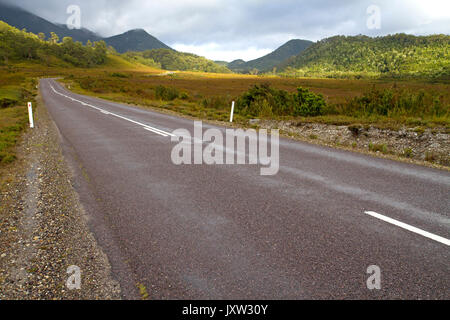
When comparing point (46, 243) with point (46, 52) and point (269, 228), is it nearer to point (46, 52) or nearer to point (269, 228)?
point (269, 228)

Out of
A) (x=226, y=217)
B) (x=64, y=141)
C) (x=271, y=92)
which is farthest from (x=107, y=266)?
(x=271, y=92)

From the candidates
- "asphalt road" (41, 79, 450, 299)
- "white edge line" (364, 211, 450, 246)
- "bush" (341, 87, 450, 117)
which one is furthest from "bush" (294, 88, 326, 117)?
"white edge line" (364, 211, 450, 246)

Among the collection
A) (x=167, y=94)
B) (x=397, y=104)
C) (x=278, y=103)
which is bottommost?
(x=397, y=104)

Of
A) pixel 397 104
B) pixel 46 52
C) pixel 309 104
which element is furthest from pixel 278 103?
pixel 46 52

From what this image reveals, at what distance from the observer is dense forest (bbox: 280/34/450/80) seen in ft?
360

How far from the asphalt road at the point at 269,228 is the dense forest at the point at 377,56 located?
10295cm

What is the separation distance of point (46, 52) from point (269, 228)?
7548 inches

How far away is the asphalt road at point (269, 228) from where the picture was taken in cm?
257

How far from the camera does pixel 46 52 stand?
15400 cm

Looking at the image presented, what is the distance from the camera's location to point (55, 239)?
3.42 meters

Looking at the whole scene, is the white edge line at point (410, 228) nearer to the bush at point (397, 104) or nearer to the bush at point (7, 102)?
the bush at point (397, 104)

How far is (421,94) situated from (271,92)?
980 cm

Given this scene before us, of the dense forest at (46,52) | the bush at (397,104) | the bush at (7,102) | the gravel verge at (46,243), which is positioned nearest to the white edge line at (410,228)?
the gravel verge at (46,243)

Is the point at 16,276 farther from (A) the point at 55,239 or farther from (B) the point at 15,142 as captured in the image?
(B) the point at 15,142
